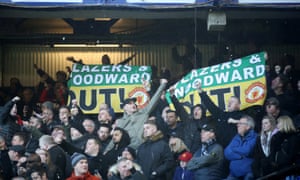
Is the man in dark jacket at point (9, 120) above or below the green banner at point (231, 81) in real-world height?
below

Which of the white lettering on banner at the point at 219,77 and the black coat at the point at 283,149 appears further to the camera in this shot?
the white lettering on banner at the point at 219,77

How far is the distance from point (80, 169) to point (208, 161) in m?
2.49

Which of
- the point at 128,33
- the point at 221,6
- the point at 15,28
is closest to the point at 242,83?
the point at 221,6

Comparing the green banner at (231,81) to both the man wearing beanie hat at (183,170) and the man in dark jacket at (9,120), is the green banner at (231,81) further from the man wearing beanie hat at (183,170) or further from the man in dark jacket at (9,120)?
the man in dark jacket at (9,120)

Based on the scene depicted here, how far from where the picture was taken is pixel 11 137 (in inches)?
421

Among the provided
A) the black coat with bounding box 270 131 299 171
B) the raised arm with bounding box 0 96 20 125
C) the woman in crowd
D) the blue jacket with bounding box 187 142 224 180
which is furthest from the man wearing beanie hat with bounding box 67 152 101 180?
the black coat with bounding box 270 131 299 171

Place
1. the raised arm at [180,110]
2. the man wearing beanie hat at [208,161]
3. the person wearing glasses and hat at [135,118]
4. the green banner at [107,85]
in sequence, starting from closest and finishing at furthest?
the man wearing beanie hat at [208,161] < the person wearing glasses and hat at [135,118] < the raised arm at [180,110] < the green banner at [107,85]

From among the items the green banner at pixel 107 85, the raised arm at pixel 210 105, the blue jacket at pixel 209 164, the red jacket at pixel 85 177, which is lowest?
the red jacket at pixel 85 177

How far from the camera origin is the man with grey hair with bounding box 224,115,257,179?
9.93 metres

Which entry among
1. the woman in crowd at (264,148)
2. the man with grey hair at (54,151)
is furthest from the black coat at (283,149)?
the man with grey hair at (54,151)

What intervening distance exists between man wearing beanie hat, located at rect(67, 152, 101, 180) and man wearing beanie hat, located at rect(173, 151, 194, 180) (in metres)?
1.53

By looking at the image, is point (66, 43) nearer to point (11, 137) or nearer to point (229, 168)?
point (11, 137)

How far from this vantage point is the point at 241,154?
9992 millimetres

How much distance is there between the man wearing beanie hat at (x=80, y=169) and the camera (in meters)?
10.1
